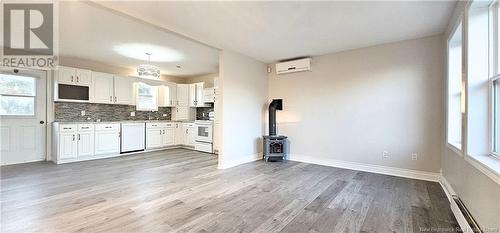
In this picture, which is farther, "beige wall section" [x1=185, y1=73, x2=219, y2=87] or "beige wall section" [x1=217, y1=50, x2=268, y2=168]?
"beige wall section" [x1=185, y1=73, x2=219, y2=87]

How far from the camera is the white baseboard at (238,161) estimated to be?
421cm

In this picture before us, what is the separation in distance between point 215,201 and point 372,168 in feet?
9.97

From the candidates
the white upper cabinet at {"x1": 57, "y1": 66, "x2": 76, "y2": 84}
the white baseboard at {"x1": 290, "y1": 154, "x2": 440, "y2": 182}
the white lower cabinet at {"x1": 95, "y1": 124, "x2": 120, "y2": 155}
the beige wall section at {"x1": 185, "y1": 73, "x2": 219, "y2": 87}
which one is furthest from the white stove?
the white upper cabinet at {"x1": 57, "y1": 66, "x2": 76, "y2": 84}

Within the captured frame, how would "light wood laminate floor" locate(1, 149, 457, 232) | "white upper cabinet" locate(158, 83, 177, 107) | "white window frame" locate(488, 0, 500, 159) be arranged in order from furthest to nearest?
"white upper cabinet" locate(158, 83, 177, 107) < "light wood laminate floor" locate(1, 149, 457, 232) < "white window frame" locate(488, 0, 500, 159)

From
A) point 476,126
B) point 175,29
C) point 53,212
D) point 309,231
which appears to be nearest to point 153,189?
point 53,212

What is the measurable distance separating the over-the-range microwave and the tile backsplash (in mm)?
282

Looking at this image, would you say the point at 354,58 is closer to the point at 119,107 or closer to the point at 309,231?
the point at 309,231

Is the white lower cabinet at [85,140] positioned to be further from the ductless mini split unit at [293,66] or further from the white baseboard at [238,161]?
the ductless mini split unit at [293,66]

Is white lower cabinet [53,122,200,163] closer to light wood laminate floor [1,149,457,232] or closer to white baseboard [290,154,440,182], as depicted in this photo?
light wood laminate floor [1,149,457,232]

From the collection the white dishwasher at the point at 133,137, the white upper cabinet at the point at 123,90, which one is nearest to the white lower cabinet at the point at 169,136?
the white dishwasher at the point at 133,137

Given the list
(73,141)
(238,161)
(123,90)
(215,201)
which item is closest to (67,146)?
(73,141)

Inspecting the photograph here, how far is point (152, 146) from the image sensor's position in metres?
6.14

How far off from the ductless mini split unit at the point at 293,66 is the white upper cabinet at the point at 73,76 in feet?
14.9

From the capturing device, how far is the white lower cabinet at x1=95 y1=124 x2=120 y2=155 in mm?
5061
